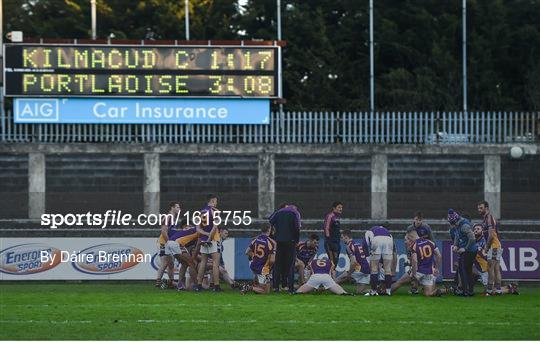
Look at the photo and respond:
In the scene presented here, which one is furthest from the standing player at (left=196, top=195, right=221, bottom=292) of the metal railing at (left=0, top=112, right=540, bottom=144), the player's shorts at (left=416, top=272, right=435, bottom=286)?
the metal railing at (left=0, top=112, right=540, bottom=144)

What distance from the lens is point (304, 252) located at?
24.2 meters

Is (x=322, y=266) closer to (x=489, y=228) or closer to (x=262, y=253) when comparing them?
(x=262, y=253)

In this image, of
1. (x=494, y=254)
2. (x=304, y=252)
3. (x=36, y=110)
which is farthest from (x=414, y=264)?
(x=36, y=110)

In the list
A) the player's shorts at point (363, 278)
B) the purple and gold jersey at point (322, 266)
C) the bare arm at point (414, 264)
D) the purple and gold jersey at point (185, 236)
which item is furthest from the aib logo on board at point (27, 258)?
the bare arm at point (414, 264)

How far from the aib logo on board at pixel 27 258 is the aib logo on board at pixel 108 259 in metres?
0.49

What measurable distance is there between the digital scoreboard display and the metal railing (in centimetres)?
109

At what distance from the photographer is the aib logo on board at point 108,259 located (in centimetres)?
2583

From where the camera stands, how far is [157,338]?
15180 mm

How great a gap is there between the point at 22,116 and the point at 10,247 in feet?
23.7

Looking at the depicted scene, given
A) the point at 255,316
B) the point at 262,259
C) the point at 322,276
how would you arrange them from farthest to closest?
1. the point at 262,259
2. the point at 322,276
3. the point at 255,316

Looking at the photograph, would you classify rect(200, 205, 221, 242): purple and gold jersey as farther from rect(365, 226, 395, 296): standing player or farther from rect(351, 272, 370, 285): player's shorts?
rect(365, 226, 395, 296): standing player

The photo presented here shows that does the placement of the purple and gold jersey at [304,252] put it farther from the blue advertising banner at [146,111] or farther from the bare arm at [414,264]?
the blue advertising banner at [146,111]

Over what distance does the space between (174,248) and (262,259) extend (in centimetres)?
182

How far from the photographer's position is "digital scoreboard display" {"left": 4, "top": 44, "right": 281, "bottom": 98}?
3192 cm
